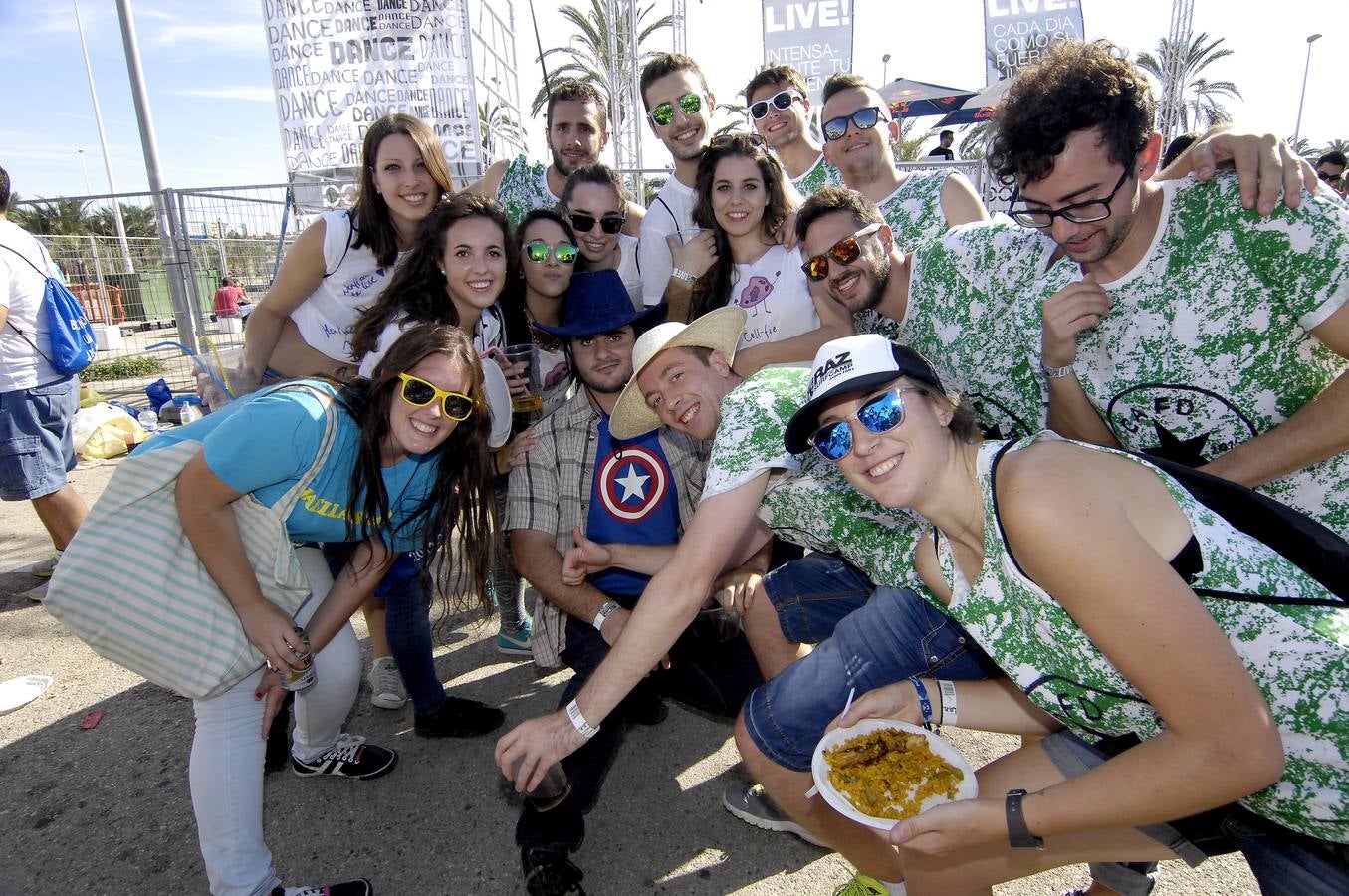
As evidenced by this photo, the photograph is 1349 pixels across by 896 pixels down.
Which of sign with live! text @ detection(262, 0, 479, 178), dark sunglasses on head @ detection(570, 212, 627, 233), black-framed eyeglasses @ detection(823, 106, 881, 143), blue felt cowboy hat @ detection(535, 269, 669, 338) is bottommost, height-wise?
blue felt cowboy hat @ detection(535, 269, 669, 338)

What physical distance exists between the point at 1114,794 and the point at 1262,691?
1.21ft

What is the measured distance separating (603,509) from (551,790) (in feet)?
3.69

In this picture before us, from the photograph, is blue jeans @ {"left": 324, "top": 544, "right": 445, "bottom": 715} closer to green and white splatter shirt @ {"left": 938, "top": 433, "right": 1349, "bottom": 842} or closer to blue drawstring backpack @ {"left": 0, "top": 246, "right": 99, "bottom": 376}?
green and white splatter shirt @ {"left": 938, "top": 433, "right": 1349, "bottom": 842}

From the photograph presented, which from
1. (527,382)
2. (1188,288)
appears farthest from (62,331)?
(1188,288)

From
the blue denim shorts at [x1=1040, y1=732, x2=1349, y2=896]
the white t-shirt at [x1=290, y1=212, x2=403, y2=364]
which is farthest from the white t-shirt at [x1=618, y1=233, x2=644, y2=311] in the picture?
the blue denim shorts at [x1=1040, y1=732, x2=1349, y2=896]

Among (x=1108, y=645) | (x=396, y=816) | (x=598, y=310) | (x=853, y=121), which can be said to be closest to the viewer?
(x=1108, y=645)

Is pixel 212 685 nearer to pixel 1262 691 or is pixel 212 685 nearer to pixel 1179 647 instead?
pixel 1179 647

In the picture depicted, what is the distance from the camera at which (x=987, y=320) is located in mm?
2518

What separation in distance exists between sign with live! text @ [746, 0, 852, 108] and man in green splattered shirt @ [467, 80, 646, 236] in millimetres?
8656

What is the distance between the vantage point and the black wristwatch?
5.45 feet

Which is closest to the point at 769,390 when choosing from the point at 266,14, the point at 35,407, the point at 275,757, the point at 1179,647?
the point at 1179,647

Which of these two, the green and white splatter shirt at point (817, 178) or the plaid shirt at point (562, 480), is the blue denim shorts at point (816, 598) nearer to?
the plaid shirt at point (562, 480)

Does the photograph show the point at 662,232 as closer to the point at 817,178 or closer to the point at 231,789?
the point at 817,178

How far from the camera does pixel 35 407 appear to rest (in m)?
3.92
